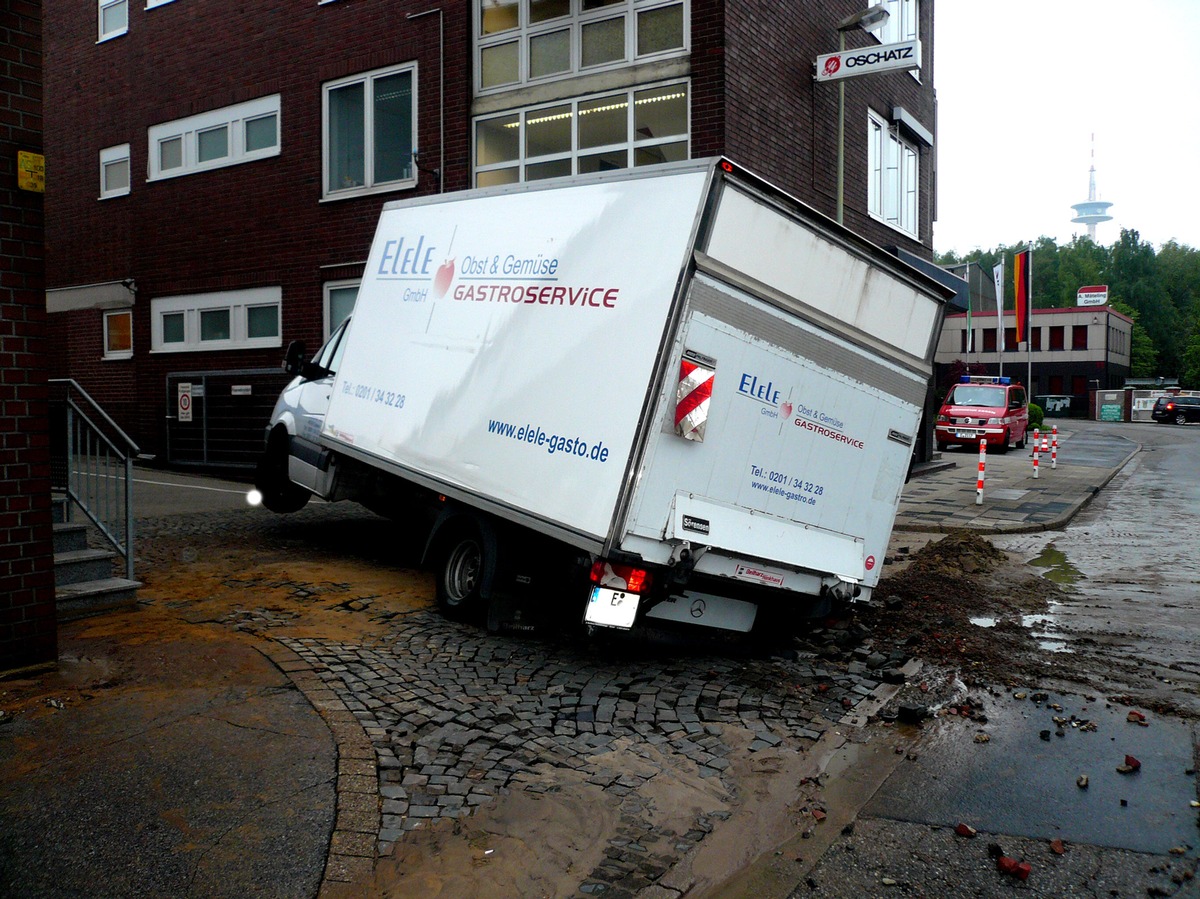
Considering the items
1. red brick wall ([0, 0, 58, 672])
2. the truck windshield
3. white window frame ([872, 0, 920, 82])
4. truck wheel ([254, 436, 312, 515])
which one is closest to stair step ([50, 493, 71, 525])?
red brick wall ([0, 0, 58, 672])

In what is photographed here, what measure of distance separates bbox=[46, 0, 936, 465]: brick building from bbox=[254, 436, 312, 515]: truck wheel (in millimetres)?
6450

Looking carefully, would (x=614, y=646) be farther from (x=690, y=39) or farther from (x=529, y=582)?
(x=690, y=39)

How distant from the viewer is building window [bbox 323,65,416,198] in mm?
16578

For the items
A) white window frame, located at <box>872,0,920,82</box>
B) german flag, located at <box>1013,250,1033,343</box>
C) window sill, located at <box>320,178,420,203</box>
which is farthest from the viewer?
german flag, located at <box>1013,250,1033,343</box>

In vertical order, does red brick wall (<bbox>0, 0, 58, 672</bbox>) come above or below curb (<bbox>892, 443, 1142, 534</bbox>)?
above

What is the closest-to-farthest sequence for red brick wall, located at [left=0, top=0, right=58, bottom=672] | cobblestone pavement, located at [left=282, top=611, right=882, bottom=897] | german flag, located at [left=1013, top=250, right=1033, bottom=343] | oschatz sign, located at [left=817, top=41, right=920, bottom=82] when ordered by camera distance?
cobblestone pavement, located at [left=282, top=611, right=882, bottom=897] → red brick wall, located at [left=0, top=0, right=58, bottom=672] → oschatz sign, located at [left=817, top=41, right=920, bottom=82] → german flag, located at [left=1013, top=250, right=1033, bottom=343]

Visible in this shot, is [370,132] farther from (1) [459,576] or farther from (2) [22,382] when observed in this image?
(2) [22,382]

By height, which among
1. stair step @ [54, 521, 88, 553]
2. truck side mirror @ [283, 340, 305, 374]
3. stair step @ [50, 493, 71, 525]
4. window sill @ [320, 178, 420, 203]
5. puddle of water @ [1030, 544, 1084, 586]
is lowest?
puddle of water @ [1030, 544, 1084, 586]

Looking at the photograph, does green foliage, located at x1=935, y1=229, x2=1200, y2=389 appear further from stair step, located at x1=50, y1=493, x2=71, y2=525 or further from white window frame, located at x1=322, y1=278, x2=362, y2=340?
stair step, located at x1=50, y1=493, x2=71, y2=525

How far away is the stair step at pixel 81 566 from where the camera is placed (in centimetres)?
721

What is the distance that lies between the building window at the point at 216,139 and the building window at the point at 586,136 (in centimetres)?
472

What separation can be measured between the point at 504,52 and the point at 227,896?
14.5 meters

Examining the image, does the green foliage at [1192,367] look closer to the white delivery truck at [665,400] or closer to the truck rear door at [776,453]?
the truck rear door at [776,453]

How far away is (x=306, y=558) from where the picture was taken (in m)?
9.76
